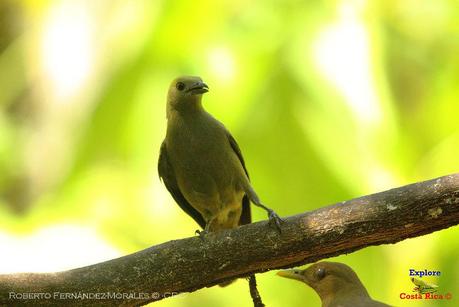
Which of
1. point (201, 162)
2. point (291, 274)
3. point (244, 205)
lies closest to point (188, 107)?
point (201, 162)

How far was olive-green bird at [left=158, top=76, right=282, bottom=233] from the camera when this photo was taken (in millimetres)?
4004

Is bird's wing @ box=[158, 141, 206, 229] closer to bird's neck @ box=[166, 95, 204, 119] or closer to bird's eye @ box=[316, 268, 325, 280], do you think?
bird's neck @ box=[166, 95, 204, 119]

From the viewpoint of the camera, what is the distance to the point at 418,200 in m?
2.97

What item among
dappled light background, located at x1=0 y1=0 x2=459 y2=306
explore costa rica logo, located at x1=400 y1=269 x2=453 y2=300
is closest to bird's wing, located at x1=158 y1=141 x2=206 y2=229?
dappled light background, located at x1=0 y1=0 x2=459 y2=306

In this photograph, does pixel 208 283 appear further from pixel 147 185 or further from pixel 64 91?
pixel 64 91

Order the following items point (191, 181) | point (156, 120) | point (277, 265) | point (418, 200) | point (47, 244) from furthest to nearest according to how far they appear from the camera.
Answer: point (156, 120), point (47, 244), point (191, 181), point (277, 265), point (418, 200)

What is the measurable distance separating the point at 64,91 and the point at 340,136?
2.10m

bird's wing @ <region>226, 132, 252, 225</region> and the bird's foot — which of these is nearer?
the bird's foot

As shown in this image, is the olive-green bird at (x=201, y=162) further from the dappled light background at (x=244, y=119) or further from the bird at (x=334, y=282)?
the dappled light background at (x=244, y=119)

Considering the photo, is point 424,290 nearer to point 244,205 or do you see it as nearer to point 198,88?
point 244,205

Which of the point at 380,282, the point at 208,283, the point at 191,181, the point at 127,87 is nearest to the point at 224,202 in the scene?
the point at 191,181

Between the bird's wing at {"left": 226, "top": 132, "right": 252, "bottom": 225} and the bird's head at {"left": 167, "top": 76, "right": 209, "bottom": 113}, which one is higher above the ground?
the bird's head at {"left": 167, "top": 76, "right": 209, "bottom": 113}

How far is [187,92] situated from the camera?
413 cm

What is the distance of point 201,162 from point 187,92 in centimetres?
39
